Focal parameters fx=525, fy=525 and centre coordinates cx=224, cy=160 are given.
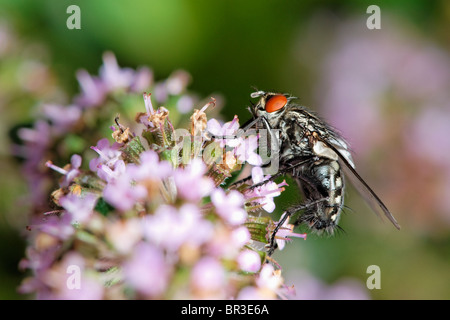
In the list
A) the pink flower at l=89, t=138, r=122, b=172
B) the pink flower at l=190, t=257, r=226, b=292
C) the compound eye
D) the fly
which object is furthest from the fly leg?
the pink flower at l=89, t=138, r=122, b=172

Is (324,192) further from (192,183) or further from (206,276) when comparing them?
(206,276)

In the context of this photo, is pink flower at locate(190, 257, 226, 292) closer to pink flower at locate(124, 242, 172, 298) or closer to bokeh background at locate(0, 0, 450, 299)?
pink flower at locate(124, 242, 172, 298)

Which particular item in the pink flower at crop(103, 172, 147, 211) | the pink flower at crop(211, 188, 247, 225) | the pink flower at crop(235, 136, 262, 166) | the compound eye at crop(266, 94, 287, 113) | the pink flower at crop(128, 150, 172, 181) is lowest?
the pink flower at crop(211, 188, 247, 225)

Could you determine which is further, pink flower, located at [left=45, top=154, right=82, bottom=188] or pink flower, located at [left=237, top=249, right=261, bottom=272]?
pink flower, located at [left=45, top=154, right=82, bottom=188]

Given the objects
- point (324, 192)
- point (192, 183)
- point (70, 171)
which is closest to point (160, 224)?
point (192, 183)

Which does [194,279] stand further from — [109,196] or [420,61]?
[420,61]

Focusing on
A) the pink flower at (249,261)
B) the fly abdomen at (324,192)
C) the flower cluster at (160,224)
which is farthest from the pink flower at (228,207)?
the fly abdomen at (324,192)

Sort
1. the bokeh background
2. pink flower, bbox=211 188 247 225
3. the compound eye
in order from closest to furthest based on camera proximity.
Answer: pink flower, bbox=211 188 247 225 < the compound eye < the bokeh background
